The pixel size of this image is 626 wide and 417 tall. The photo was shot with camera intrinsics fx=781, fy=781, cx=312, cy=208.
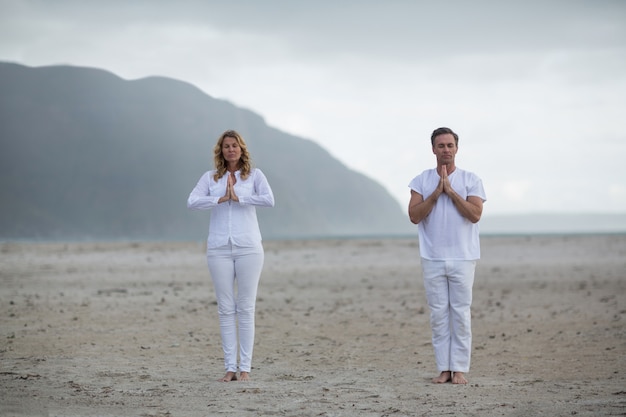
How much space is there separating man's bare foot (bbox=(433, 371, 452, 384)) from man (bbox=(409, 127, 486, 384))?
0.8 inches

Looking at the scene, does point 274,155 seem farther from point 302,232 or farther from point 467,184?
point 467,184

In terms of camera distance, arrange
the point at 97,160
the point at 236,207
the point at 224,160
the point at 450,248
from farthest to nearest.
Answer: the point at 97,160 < the point at 224,160 < the point at 236,207 < the point at 450,248

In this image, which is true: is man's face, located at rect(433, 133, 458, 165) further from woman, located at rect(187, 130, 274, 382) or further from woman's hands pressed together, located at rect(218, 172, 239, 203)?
woman's hands pressed together, located at rect(218, 172, 239, 203)

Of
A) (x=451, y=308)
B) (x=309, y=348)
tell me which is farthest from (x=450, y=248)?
(x=309, y=348)

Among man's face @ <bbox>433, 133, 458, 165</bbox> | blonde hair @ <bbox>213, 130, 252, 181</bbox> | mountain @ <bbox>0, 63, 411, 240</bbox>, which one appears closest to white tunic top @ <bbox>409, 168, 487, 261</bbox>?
man's face @ <bbox>433, 133, 458, 165</bbox>

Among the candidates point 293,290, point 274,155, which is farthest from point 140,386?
point 274,155

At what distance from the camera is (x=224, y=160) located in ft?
26.2

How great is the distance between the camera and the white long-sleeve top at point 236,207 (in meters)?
7.64

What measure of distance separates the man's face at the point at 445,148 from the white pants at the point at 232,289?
1978 millimetres

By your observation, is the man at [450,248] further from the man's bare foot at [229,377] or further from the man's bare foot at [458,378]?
the man's bare foot at [229,377]

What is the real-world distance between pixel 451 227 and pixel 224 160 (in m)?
2.38

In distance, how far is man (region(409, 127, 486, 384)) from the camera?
7.47 metres

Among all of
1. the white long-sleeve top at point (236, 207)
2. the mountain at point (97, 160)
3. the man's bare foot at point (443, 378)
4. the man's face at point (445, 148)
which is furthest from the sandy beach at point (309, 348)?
the mountain at point (97, 160)

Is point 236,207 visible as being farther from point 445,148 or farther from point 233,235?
point 445,148
